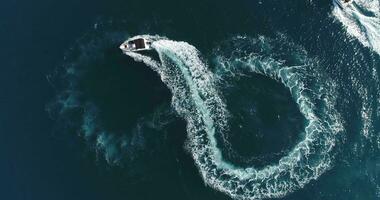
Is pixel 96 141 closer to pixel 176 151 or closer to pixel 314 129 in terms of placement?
pixel 176 151

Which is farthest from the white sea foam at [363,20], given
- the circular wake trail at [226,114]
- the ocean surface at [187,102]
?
the circular wake trail at [226,114]

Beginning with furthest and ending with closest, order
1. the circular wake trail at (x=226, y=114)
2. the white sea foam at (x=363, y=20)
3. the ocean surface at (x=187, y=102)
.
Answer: the white sea foam at (x=363, y=20) < the circular wake trail at (x=226, y=114) < the ocean surface at (x=187, y=102)

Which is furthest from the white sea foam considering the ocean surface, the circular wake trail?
the circular wake trail

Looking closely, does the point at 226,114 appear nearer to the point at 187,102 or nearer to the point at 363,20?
the point at 187,102

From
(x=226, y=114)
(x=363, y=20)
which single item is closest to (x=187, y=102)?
(x=226, y=114)

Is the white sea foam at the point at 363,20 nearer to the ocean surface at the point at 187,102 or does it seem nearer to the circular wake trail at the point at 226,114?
the ocean surface at the point at 187,102
